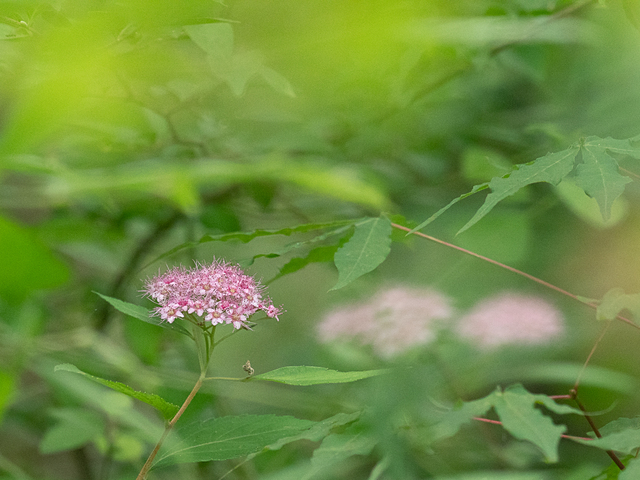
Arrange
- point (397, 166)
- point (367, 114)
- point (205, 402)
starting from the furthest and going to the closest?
1. point (397, 166)
2. point (367, 114)
3. point (205, 402)

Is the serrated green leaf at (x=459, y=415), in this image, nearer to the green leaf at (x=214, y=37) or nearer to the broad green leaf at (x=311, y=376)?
the broad green leaf at (x=311, y=376)

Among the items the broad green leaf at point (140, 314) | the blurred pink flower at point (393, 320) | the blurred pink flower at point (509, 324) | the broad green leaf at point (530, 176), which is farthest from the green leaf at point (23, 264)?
the blurred pink flower at point (509, 324)

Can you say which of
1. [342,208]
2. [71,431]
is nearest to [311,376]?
[71,431]

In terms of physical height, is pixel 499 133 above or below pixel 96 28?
above

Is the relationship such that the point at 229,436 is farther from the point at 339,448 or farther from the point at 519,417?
the point at 519,417

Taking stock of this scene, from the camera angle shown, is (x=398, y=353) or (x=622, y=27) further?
(x=622, y=27)

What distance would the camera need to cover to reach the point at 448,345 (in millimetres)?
752

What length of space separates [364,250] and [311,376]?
0.10 m

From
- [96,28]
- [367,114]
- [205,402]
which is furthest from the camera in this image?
[367,114]

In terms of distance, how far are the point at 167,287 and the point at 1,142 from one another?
26cm

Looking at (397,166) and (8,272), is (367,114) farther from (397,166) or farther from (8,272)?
(8,272)

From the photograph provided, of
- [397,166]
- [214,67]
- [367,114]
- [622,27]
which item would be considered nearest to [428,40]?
[214,67]

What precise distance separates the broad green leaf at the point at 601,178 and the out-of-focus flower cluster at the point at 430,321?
337mm

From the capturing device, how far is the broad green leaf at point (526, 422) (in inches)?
10.9
